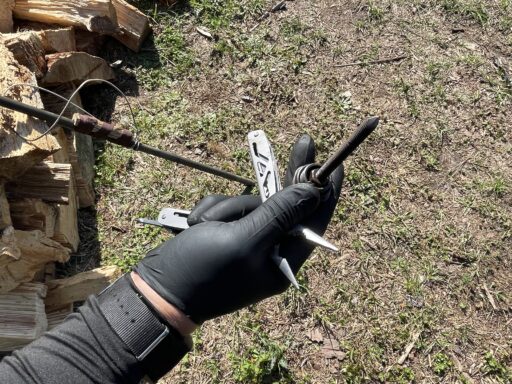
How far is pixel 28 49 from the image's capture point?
3408 mm

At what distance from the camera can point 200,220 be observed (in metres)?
2.61

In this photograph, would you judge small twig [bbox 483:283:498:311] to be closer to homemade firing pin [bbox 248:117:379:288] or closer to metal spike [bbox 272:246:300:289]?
homemade firing pin [bbox 248:117:379:288]

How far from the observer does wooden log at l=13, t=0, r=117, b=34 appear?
12.6 feet

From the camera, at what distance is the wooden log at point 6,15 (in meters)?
3.68

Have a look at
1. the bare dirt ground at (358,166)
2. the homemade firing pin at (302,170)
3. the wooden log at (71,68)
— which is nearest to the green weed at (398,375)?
the bare dirt ground at (358,166)

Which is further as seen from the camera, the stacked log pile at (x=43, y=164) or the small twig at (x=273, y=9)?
the small twig at (x=273, y=9)

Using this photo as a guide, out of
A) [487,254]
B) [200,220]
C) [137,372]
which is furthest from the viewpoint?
[487,254]

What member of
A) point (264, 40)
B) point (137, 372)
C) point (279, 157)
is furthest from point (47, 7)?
point (137, 372)

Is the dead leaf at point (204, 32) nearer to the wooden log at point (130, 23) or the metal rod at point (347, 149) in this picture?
the wooden log at point (130, 23)

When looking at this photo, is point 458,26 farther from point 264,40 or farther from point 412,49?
point 264,40

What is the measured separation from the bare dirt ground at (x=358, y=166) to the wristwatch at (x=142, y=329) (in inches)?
58.0

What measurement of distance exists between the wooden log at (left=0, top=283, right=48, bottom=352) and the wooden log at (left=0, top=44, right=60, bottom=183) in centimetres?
71

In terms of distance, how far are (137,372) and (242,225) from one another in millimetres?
691

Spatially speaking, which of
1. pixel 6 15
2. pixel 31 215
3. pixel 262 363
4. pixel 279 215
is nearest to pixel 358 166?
pixel 262 363
